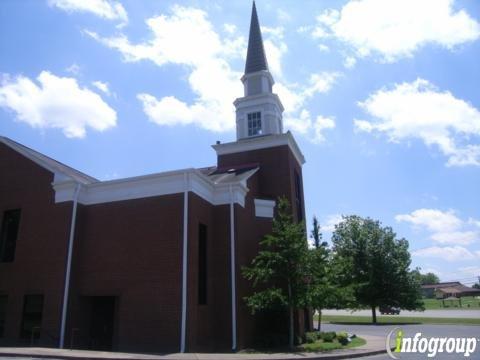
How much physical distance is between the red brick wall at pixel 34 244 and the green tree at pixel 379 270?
27316 mm

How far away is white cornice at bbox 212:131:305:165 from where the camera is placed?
23.7 metres

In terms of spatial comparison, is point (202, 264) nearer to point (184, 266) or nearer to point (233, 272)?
point (233, 272)

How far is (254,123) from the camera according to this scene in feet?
82.4

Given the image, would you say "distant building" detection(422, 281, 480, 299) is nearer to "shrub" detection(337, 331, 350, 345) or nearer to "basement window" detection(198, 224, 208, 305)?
"shrub" detection(337, 331, 350, 345)

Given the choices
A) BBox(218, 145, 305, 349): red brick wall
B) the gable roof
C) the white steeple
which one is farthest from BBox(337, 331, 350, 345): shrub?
the gable roof

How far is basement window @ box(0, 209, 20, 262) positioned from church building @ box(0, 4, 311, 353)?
5 centimetres

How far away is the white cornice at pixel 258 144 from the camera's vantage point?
23688 mm

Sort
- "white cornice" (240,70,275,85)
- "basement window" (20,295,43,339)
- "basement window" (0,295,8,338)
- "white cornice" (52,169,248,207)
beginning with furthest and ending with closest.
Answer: "white cornice" (240,70,275,85) → "basement window" (0,295,8,338) → "white cornice" (52,169,248,207) → "basement window" (20,295,43,339)

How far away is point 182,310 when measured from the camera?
50.2 feet

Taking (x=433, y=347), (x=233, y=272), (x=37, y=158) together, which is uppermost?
(x=37, y=158)

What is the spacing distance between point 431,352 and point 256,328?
24.5ft

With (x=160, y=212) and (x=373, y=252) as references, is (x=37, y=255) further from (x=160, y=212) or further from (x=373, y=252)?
(x=373, y=252)

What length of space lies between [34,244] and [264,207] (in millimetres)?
11177

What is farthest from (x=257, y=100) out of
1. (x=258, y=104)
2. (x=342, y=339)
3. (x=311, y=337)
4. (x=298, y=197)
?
(x=342, y=339)
